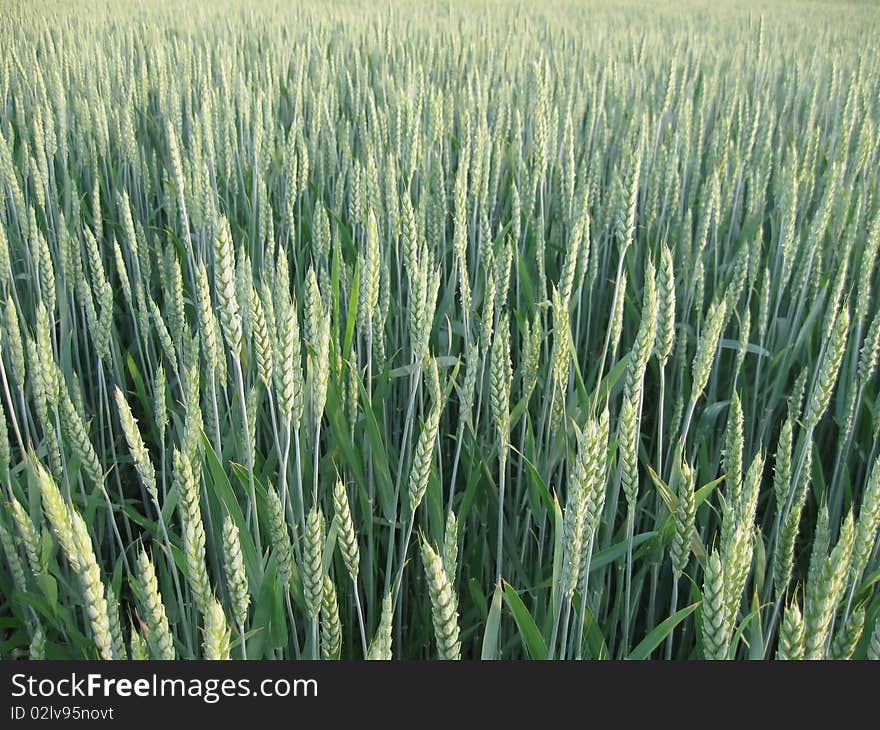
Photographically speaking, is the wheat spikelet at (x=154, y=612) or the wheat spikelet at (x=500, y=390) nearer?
the wheat spikelet at (x=154, y=612)

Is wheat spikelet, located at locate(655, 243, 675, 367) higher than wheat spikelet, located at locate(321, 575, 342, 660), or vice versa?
wheat spikelet, located at locate(655, 243, 675, 367)

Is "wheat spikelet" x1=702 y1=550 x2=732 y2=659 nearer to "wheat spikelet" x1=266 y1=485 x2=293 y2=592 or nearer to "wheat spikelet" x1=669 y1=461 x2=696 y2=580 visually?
"wheat spikelet" x1=669 y1=461 x2=696 y2=580

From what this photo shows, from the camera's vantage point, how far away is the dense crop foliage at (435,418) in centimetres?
56

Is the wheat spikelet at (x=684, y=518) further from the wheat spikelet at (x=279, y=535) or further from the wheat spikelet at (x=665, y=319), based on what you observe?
the wheat spikelet at (x=279, y=535)

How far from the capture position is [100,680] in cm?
52

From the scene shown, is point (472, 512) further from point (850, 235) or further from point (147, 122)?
point (147, 122)

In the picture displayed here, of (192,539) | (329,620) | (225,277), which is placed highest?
(225,277)

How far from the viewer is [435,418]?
1.91 feet

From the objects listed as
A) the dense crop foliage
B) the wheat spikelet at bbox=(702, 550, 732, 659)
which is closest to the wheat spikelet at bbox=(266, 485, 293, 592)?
the dense crop foliage

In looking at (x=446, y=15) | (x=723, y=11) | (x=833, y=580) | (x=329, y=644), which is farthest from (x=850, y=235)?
(x=723, y=11)

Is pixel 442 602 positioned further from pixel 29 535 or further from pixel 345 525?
pixel 29 535

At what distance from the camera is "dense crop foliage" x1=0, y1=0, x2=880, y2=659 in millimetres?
564

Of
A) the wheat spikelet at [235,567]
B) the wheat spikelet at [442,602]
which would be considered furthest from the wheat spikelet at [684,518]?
the wheat spikelet at [235,567]

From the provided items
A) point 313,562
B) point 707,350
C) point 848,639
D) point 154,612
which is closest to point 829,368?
point 707,350
